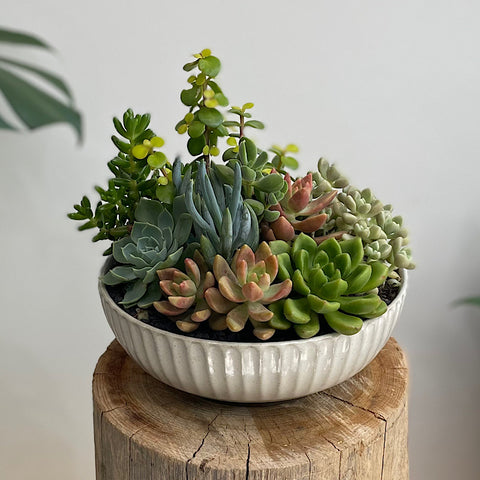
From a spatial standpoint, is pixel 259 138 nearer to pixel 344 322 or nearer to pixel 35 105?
pixel 344 322

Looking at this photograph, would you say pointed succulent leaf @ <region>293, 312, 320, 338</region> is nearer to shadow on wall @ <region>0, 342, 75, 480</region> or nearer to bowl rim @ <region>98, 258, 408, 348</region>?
bowl rim @ <region>98, 258, 408, 348</region>

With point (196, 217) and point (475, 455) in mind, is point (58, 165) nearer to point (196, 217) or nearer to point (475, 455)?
point (196, 217)

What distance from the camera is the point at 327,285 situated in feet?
2.47

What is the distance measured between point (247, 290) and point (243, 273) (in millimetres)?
18

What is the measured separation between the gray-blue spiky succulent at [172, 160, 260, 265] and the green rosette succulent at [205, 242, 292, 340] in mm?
26

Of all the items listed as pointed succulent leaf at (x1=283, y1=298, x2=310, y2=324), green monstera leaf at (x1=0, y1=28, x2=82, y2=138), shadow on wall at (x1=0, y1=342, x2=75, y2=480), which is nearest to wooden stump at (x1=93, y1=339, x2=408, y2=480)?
pointed succulent leaf at (x1=283, y1=298, x2=310, y2=324)

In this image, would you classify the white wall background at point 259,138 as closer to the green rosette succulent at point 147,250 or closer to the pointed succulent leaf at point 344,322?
the green rosette succulent at point 147,250

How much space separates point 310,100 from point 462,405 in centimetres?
78

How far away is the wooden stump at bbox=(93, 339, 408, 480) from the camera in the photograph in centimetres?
80

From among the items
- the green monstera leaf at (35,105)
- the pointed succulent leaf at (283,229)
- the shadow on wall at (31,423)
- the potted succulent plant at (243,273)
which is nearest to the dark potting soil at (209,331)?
the potted succulent plant at (243,273)

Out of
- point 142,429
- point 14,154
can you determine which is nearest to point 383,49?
point 14,154

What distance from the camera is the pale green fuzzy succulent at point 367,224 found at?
84 cm

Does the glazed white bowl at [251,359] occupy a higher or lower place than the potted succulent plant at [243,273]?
lower

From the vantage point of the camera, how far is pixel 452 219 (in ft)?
4.82
